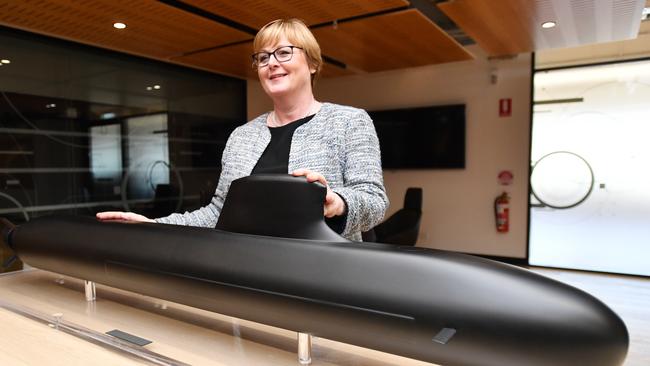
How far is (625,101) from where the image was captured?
3945 mm

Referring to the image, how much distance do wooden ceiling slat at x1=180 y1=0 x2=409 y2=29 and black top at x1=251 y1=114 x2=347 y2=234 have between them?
2.03 metres

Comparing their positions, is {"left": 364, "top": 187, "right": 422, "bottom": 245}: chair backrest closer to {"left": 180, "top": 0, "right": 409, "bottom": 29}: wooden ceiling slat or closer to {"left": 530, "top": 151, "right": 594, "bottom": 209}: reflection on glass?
{"left": 530, "top": 151, "right": 594, "bottom": 209}: reflection on glass

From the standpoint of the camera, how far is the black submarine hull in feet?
1.73

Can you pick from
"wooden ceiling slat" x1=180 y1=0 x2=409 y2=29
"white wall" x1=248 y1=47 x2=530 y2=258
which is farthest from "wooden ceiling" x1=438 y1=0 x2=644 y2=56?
"white wall" x1=248 y1=47 x2=530 y2=258

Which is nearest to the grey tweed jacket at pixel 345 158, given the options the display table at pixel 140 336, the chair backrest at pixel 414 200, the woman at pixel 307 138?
the woman at pixel 307 138

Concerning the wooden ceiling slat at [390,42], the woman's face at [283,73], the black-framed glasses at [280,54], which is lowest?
the woman's face at [283,73]

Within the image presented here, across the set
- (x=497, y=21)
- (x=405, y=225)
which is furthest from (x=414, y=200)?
(x=497, y=21)

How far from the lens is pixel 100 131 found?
402 cm

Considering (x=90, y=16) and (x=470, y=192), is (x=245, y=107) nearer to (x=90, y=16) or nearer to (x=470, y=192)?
(x=90, y=16)

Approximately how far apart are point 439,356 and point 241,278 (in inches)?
13.8

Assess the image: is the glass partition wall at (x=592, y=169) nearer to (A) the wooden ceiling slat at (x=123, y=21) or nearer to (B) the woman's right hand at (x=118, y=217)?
(A) the wooden ceiling slat at (x=123, y=21)

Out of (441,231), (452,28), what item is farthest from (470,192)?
(452,28)

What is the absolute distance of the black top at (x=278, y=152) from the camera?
3.13 ft

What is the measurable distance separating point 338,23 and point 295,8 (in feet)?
1.38
